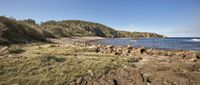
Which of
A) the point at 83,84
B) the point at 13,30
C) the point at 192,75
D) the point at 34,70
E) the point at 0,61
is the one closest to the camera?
the point at 83,84

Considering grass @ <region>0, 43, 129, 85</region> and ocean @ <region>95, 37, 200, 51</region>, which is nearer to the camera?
grass @ <region>0, 43, 129, 85</region>

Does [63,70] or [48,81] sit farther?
[63,70]

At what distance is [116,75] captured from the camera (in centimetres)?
1065

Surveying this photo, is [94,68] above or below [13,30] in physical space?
below

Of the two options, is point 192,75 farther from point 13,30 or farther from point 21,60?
point 13,30

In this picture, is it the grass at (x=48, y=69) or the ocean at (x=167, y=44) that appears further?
the ocean at (x=167, y=44)

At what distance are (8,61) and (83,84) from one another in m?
4.83

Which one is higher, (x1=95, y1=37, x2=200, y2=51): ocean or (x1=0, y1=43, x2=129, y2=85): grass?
(x1=0, y1=43, x2=129, y2=85): grass

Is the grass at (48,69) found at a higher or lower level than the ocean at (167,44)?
higher

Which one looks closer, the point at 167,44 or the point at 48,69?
the point at 48,69

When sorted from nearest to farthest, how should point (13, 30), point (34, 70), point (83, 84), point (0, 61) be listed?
point (83, 84) < point (34, 70) < point (0, 61) < point (13, 30)

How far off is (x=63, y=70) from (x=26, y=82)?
73.1 inches

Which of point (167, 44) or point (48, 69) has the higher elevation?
point (48, 69)

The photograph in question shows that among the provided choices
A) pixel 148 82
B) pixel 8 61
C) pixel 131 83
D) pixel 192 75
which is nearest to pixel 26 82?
pixel 8 61
